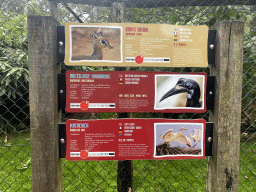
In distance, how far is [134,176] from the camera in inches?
104

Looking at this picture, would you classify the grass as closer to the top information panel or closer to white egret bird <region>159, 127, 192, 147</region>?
white egret bird <region>159, 127, 192, 147</region>

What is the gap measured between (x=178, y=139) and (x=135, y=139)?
1.09 ft

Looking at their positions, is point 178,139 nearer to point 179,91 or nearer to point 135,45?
point 179,91

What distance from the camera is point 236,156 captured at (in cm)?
150

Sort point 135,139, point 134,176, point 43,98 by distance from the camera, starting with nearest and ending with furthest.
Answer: point 43,98 → point 135,139 → point 134,176

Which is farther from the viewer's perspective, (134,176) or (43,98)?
(134,176)

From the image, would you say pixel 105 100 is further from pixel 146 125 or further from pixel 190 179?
pixel 190 179

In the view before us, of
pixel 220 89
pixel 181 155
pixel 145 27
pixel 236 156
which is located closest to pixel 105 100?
pixel 145 27

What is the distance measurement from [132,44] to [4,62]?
9.53ft

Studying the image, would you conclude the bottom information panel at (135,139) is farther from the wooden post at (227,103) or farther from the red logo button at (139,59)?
the red logo button at (139,59)

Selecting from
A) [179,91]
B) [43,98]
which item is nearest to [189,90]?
[179,91]

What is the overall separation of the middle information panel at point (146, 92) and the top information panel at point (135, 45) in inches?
3.8

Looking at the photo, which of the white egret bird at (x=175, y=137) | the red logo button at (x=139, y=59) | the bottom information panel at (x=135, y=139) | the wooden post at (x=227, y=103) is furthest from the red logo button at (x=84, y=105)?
the wooden post at (x=227, y=103)

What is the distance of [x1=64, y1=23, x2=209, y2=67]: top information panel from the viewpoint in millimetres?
1425
